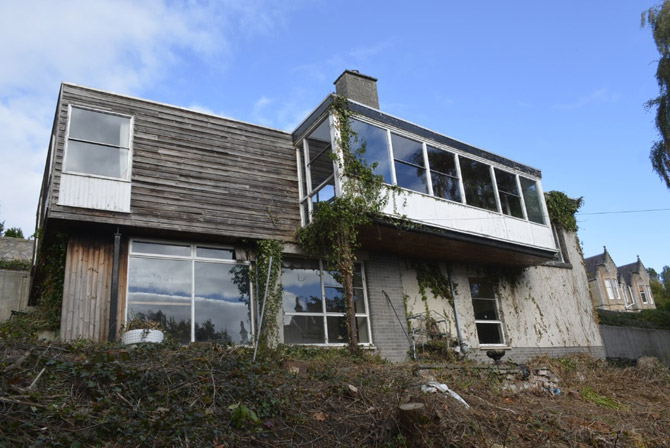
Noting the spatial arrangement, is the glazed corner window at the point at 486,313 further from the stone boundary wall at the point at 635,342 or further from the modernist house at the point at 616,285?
the modernist house at the point at 616,285

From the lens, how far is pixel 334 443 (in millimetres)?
6320

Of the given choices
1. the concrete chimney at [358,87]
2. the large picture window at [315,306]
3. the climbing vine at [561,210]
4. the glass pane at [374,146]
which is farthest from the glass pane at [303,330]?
the climbing vine at [561,210]

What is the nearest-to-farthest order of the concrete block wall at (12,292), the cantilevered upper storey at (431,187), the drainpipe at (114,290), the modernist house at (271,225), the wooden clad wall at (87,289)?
the wooden clad wall at (87,289)
the drainpipe at (114,290)
the modernist house at (271,225)
the cantilevered upper storey at (431,187)
the concrete block wall at (12,292)

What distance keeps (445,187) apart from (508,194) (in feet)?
9.13

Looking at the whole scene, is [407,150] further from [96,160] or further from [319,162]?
[96,160]

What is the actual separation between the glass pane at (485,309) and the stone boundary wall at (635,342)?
5501 mm

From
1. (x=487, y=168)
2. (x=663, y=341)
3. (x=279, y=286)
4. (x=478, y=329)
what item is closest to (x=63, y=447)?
(x=279, y=286)

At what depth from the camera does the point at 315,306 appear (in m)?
12.4

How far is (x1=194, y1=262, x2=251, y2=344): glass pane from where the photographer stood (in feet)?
36.4

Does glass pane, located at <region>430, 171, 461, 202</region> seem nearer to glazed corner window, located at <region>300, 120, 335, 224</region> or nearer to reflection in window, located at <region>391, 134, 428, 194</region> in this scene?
reflection in window, located at <region>391, 134, 428, 194</region>

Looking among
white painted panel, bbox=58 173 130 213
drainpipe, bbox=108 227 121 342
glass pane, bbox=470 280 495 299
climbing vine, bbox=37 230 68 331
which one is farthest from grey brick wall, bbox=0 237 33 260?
glass pane, bbox=470 280 495 299

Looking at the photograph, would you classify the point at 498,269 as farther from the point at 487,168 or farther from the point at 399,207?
the point at 399,207

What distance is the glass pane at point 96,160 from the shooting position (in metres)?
10.8

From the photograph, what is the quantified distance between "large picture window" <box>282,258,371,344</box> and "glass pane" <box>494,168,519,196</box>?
550 cm
